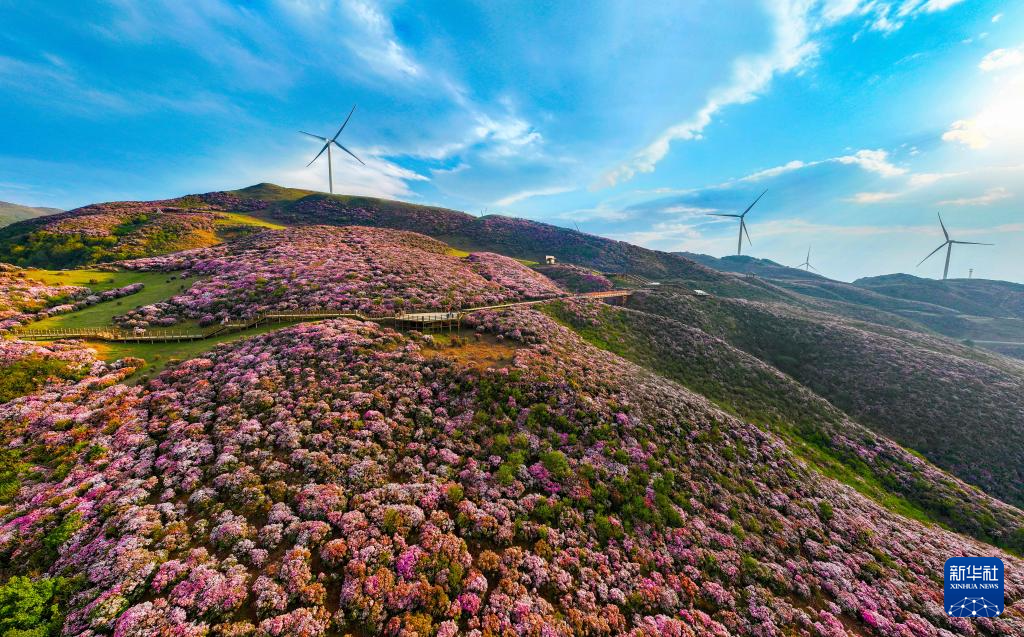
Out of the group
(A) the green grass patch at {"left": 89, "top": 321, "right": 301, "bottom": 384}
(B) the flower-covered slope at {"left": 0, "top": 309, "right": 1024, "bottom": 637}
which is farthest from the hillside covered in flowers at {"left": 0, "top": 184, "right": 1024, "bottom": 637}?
(A) the green grass patch at {"left": 89, "top": 321, "right": 301, "bottom": 384}

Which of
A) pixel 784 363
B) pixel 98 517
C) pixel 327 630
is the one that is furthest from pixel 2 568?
pixel 784 363

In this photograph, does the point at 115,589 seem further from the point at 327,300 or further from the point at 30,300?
the point at 30,300

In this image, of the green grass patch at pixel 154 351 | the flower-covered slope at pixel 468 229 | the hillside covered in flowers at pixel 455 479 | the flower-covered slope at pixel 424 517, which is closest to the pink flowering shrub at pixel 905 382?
the hillside covered in flowers at pixel 455 479

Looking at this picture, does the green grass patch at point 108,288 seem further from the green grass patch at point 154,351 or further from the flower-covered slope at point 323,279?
the green grass patch at point 154,351

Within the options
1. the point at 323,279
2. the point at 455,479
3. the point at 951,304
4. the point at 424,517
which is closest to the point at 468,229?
the point at 323,279

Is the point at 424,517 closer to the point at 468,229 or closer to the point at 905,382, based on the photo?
the point at 905,382
